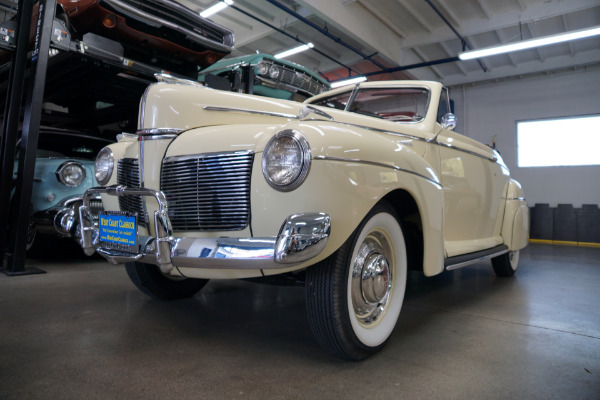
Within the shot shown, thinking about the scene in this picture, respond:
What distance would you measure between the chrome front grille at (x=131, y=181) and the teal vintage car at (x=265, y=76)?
289 centimetres

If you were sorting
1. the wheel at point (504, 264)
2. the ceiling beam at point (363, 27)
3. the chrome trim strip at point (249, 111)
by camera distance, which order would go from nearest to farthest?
1. the chrome trim strip at point (249, 111)
2. the wheel at point (504, 264)
3. the ceiling beam at point (363, 27)

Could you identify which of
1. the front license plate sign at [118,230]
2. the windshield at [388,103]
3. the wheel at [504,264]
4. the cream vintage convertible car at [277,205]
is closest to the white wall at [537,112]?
the wheel at [504,264]

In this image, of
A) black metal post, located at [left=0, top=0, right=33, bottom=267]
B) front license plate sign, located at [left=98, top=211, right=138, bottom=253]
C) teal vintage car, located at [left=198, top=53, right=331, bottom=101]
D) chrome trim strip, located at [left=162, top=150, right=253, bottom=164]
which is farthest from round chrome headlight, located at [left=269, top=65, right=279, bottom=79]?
front license plate sign, located at [left=98, top=211, right=138, bottom=253]

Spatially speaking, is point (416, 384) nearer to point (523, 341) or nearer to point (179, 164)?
point (523, 341)

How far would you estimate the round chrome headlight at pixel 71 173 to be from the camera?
4086 millimetres

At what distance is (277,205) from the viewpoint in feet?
5.20

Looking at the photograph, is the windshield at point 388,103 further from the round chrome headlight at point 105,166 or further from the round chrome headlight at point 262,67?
the round chrome headlight at point 262,67

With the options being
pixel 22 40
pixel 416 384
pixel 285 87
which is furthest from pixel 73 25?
pixel 416 384

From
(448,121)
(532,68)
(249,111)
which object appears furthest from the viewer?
(532,68)

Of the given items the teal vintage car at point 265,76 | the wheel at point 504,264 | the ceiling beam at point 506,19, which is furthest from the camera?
the ceiling beam at point 506,19

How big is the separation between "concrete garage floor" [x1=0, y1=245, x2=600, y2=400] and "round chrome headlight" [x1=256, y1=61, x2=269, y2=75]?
118 inches

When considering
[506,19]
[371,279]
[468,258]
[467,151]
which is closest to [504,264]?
[467,151]

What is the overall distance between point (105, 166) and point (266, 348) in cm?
138

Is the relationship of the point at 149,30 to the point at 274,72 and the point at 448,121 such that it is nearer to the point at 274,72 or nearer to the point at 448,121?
the point at 274,72
